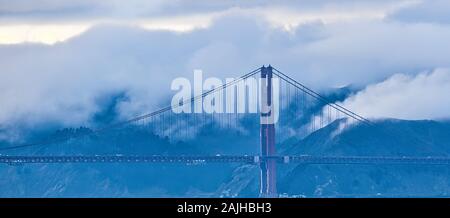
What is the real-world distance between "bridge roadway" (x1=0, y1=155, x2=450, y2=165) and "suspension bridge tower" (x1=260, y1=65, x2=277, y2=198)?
0.31m

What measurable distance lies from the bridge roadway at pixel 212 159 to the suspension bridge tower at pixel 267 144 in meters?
0.31

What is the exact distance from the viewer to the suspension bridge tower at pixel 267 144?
43.4m

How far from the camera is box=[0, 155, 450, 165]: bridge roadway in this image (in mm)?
40531

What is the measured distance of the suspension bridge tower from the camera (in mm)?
43375

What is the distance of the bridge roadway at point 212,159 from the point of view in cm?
4053

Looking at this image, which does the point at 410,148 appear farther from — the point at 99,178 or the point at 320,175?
the point at 99,178

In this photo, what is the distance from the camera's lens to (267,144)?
45.8m

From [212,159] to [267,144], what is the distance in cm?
335
